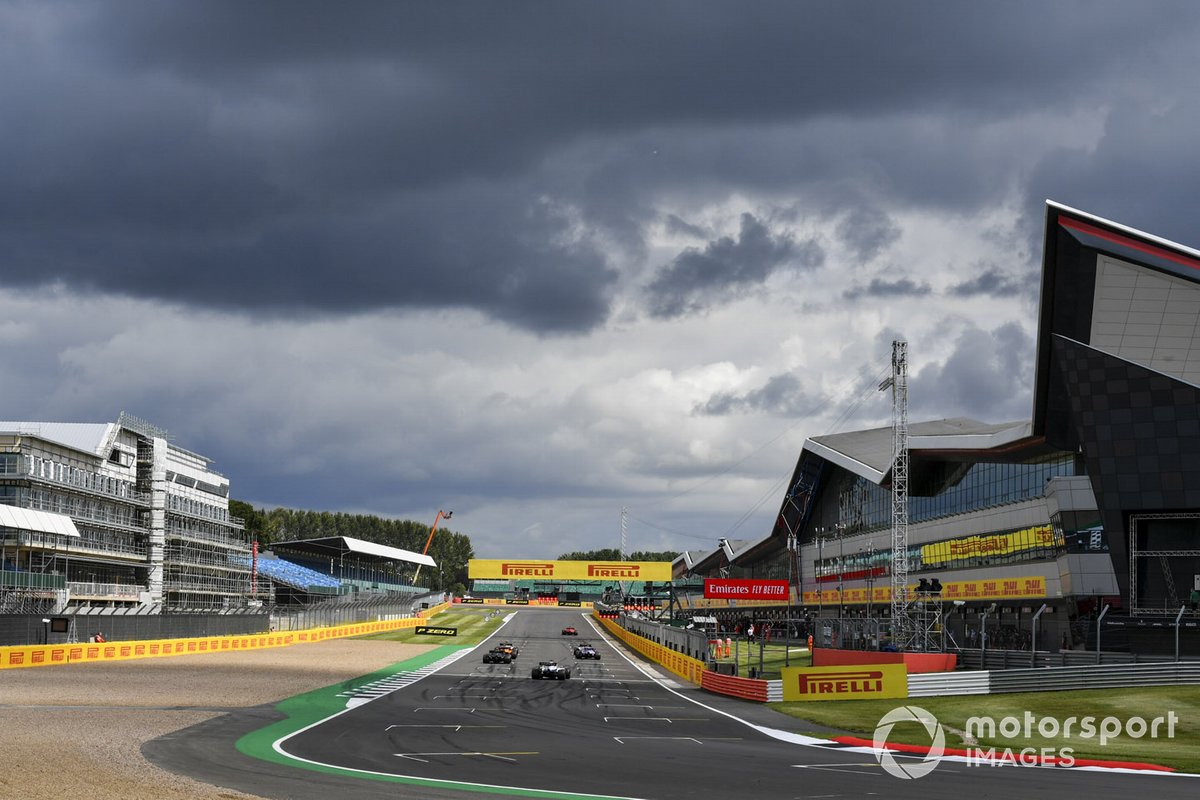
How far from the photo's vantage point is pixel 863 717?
3975 centimetres

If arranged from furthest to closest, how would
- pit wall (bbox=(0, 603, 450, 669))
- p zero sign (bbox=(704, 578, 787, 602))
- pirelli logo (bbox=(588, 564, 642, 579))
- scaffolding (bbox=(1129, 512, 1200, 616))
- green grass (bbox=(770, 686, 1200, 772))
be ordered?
pirelli logo (bbox=(588, 564, 642, 579)) → p zero sign (bbox=(704, 578, 787, 602)) → scaffolding (bbox=(1129, 512, 1200, 616)) → pit wall (bbox=(0, 603, 450, 669)) → green grass (bbox=(770, 686, 1200, 772))

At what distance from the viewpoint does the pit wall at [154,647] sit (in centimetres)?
5984

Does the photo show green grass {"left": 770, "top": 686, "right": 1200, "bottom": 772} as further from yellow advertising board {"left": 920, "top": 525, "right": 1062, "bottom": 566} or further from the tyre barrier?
yellow advertising board {"left": 920, "top": 525, "right": 1062, "bottom": 566}

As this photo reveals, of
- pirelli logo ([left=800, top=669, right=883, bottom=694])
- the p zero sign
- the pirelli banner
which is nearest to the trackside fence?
pirelli logo ([left=800, top=669, right=883, bottom=694])

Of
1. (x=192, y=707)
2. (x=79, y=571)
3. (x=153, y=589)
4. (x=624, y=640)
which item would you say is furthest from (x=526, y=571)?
(x=192, y=707)

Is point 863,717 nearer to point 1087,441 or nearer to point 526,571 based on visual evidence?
point 1087,441

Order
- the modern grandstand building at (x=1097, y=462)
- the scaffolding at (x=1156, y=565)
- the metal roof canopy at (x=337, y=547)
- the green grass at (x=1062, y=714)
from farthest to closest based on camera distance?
the metal roof canopy at (x=337, y=547)
the scaffolding at (x=1156, y=565)
the modern grandstand building at (x=1097, y=462)
the green grass at (x=1062, y=714)

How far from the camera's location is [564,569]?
474 feet

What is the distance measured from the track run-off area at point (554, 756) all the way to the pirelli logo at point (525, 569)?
94.0 meters

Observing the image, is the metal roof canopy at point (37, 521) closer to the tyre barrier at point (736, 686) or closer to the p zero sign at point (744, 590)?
the p zero sign at point (744, 590)

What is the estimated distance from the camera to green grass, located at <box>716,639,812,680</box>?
171 ft

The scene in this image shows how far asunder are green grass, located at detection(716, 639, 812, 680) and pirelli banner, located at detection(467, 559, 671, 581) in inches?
1931

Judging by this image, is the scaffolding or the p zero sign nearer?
the scaffolding

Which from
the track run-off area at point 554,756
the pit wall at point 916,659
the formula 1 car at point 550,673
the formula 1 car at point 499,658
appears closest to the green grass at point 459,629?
the formula 1 car at point 499,658
